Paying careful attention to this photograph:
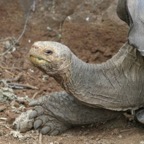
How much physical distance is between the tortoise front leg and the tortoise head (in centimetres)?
43

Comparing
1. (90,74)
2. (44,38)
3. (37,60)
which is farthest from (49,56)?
(44,38)

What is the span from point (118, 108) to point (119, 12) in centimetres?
66

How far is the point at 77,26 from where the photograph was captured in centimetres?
488

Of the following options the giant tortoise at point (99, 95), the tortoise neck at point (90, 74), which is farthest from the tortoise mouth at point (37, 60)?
the giant tortoise at point (99, 95)

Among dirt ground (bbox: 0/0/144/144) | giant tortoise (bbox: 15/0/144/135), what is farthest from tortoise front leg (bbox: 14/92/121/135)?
dirt ground (bbox: 0/0/144/144)

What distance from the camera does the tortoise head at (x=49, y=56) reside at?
3.06 meters

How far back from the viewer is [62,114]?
3.52 m

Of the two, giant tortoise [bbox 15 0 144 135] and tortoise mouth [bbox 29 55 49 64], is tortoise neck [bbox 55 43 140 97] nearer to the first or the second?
giant tortoise [bbox 15 0 144 135]

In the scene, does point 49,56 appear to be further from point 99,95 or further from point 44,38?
point 44,38

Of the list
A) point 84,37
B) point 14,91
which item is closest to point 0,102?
point 14,91

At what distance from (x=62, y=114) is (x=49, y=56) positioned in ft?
1.86

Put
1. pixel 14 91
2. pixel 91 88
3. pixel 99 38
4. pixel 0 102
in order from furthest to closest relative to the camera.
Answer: pixel 99 38 → pixel 14 91 → pixel 0 102 → pixel 91 88

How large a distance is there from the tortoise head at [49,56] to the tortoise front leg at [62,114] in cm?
43

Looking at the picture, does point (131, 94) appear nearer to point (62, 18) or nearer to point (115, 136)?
point (115, 136)
